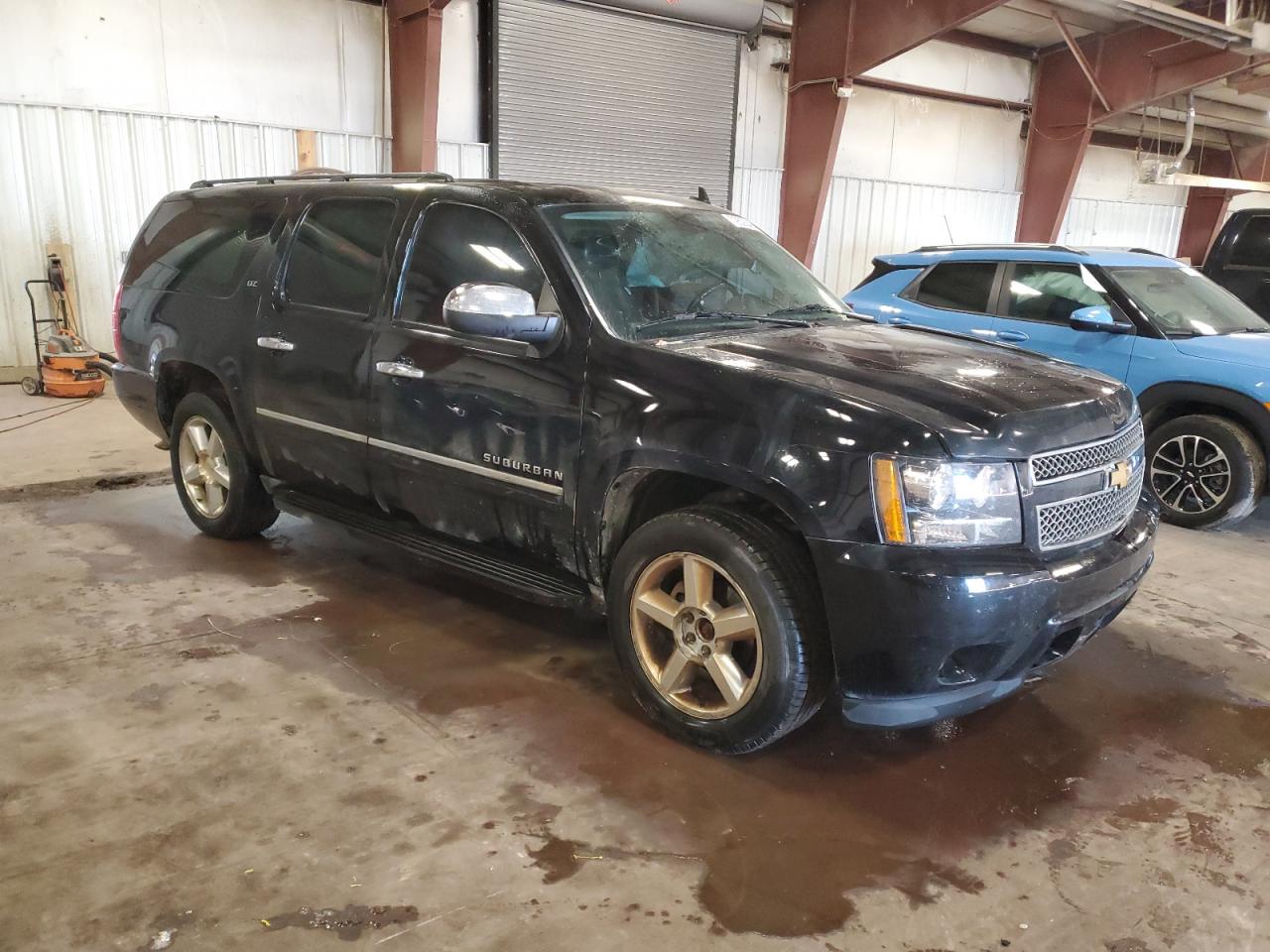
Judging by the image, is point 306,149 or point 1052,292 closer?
point 1052,292

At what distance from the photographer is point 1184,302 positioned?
6.43 metres

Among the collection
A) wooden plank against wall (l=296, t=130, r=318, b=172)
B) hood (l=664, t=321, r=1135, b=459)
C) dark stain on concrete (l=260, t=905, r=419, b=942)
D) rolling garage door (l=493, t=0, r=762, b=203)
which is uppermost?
rolling garage door (l=493, t=0, r=762, b=203)

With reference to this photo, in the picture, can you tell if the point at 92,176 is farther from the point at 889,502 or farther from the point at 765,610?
the point at 889,502

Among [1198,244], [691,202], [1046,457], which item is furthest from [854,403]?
[1198,244]

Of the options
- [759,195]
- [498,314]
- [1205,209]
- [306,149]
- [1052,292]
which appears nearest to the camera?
[498,314]

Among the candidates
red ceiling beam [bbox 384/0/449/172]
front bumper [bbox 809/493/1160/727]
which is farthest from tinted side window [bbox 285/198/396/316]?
red ceiling beam [bbox 384/0/449/172]

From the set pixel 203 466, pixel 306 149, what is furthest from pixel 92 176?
pixel 203 466

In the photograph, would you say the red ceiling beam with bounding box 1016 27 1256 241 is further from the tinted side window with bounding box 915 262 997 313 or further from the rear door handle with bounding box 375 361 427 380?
the rear door handle with bounding box 375 361 427 380

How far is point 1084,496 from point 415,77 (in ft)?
30.2

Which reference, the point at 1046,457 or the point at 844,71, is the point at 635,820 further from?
the point at 844,71

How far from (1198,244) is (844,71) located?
38.4 feet

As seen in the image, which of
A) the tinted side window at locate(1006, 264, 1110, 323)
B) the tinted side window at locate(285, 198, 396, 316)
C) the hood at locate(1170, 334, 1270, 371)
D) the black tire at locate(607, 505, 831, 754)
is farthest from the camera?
the tinted side window at locate(1006, 264, 1110, 323)

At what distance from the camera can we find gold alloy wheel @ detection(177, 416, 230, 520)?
4910 millimetres

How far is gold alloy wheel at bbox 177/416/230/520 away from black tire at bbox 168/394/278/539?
0.08 ft
